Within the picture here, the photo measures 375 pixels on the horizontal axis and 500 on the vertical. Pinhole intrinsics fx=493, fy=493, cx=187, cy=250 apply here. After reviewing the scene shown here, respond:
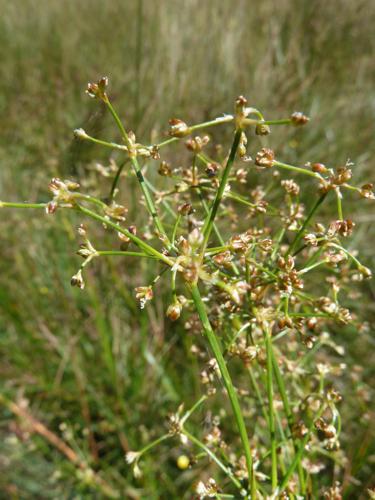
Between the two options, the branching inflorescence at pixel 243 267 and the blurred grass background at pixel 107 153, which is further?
the blurred grass background at pixel 107 153

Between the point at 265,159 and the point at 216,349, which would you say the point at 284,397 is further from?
the point at 265,159

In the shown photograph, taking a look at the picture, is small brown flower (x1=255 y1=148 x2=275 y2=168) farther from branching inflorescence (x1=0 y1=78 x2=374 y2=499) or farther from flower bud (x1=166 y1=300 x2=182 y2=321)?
flower bud (x1=166 y1=300 x2=182 y2=321)

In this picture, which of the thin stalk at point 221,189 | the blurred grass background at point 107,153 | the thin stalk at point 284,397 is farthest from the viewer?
the blurred grass background at point 107,153

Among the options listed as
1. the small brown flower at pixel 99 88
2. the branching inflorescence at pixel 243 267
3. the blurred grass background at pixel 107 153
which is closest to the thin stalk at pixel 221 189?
the branching inflorescence at pixel 243 267

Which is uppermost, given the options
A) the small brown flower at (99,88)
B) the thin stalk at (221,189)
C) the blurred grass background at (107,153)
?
the small brown flower at (99,88)

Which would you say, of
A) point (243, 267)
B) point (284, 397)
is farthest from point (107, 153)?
point (284, 397)

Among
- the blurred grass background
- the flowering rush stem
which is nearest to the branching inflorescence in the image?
the flowering rush stem

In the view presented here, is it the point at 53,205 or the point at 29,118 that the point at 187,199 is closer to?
the point at 53,205

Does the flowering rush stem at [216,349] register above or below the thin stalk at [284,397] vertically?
above

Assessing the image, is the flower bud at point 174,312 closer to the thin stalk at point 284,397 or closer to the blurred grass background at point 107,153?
the thin stalk at point 284,397
